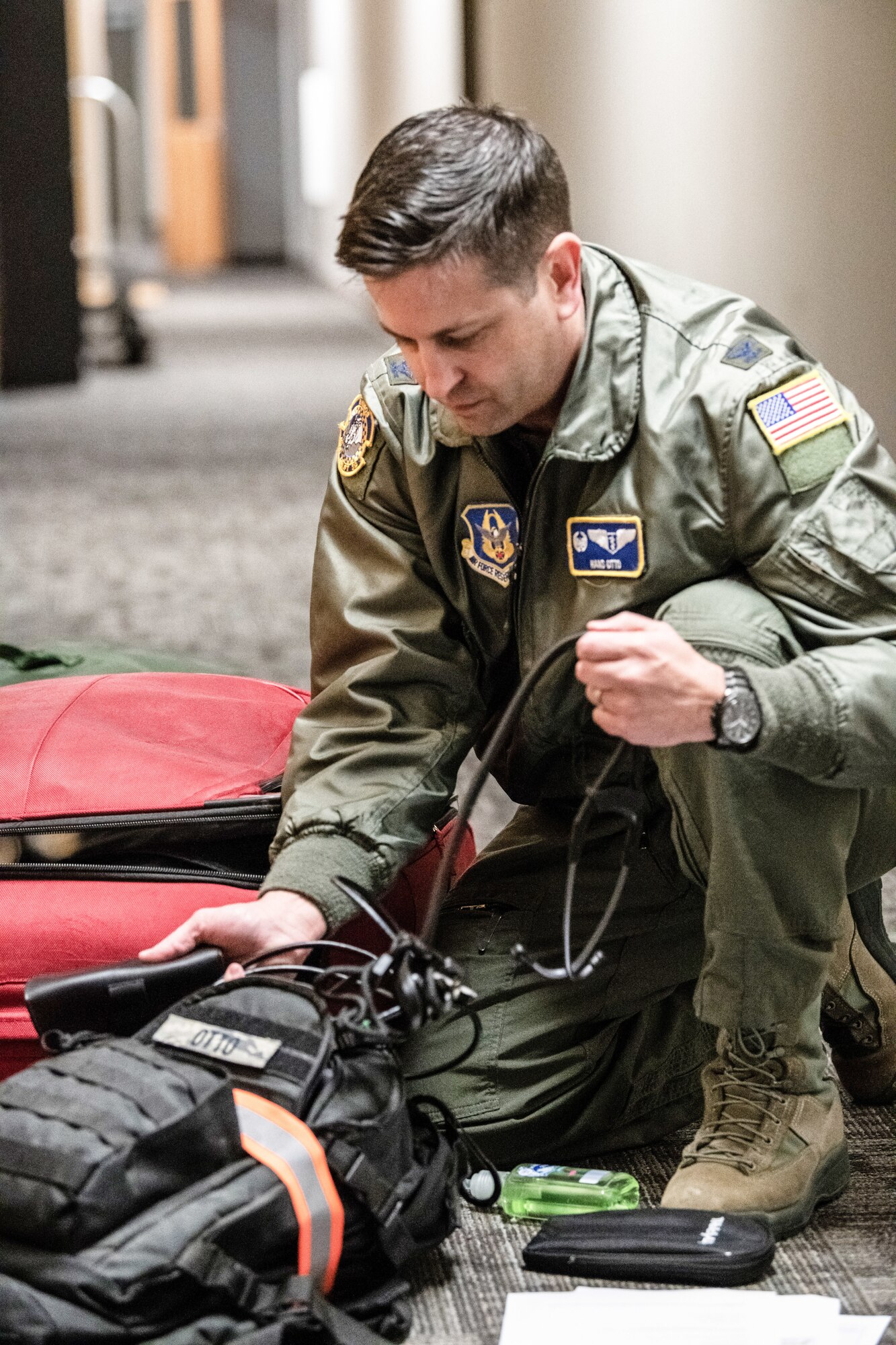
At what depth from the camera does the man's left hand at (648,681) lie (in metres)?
Result: 1.21

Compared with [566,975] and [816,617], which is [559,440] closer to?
[816,617]

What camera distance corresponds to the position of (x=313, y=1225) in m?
1.17

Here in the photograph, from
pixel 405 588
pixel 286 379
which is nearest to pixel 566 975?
pixel 405 588

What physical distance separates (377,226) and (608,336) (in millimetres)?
240

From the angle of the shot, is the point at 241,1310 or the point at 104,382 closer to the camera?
the point at 241,1310

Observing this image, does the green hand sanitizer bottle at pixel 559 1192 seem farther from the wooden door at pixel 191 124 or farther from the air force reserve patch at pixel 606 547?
the wooden door at pixel 191 124

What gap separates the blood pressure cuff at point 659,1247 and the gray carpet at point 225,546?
24 millimetres

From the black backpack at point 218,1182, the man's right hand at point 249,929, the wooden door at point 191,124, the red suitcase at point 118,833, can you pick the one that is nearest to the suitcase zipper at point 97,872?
the red suitcase at point 118,833

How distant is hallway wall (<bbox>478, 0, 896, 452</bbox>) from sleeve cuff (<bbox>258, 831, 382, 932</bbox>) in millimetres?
1759

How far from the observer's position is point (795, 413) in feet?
4.47

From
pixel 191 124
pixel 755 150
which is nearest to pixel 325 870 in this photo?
pixel 755 150

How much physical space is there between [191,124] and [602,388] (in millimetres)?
16250

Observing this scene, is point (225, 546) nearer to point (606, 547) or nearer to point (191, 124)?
point (606, 547)

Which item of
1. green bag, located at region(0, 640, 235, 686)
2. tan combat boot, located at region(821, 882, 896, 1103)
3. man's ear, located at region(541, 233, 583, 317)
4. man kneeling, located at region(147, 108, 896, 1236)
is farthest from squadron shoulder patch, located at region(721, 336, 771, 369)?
green bag, located at region(0, 640, 235, 686)
